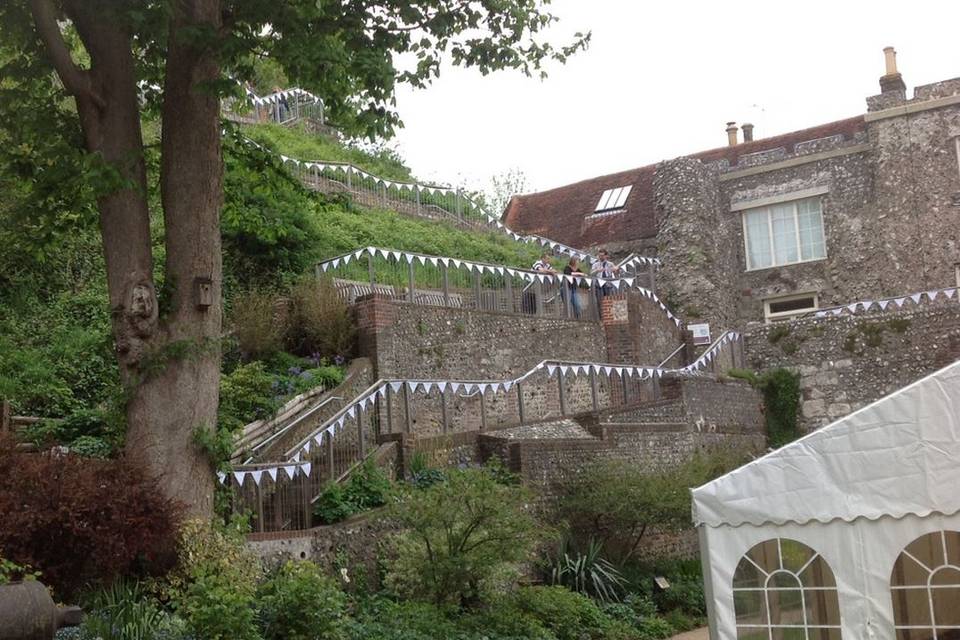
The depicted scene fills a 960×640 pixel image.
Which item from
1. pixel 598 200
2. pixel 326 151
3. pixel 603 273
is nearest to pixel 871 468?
pixel 603 273

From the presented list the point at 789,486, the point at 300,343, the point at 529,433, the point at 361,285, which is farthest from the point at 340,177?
the point at 789,486

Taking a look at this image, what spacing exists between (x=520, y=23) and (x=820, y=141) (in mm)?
20430

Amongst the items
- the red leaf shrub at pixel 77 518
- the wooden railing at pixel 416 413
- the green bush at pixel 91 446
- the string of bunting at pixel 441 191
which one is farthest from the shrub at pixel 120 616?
the string of bunting at pixel 441 191

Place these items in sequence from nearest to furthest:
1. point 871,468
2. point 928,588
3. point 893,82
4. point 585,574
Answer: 1. point 928,588
2. point 871,468
3. point 585,574
4. point 893,82

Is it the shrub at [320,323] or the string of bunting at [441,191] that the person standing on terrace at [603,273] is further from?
the shrub at [320,323]

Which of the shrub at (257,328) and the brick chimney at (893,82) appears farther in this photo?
the brick chimney at (893,82)

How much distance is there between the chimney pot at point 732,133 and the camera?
37.3 m

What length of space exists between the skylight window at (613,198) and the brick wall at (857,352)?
9.19 metres

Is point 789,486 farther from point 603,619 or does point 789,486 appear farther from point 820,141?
point 820,141

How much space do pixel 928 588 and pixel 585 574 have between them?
669cm

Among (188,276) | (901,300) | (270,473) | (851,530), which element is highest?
(901,300)

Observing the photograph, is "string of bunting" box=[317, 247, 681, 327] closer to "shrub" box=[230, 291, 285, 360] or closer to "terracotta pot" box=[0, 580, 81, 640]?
"shrub" box=[230, 291, 285, 360]

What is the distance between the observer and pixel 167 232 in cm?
1154

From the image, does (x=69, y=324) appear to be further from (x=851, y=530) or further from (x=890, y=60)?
(x=890, y=60)
